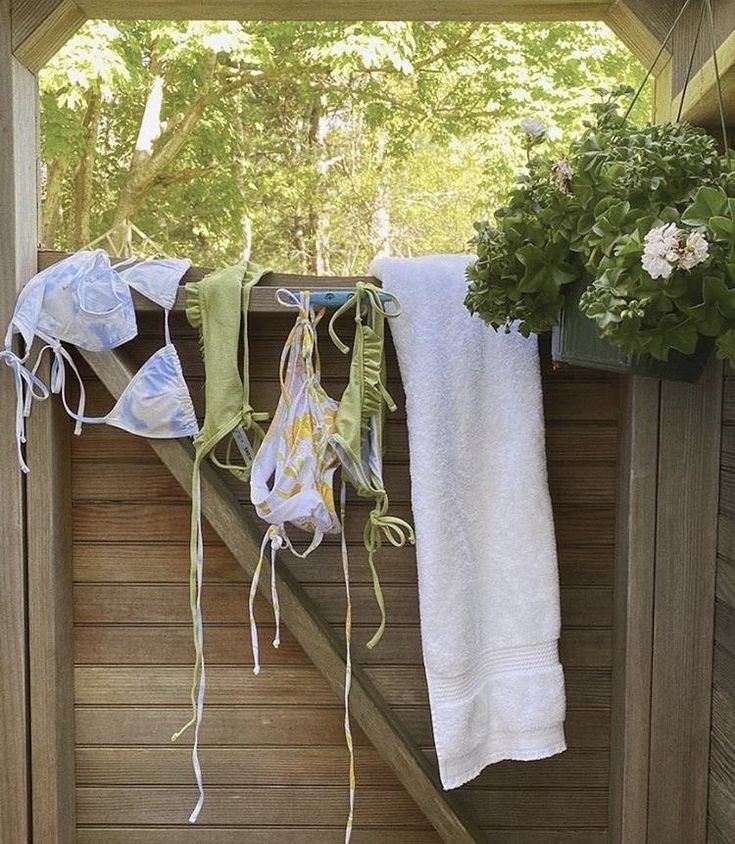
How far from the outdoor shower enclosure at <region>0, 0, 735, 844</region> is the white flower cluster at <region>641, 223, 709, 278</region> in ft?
1.53

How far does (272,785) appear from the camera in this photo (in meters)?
1.45

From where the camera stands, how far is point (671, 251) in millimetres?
789

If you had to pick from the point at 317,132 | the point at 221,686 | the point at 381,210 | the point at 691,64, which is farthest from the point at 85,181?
the point at 691,64

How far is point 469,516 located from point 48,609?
0.67 m

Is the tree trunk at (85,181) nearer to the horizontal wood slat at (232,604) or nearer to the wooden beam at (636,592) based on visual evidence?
the horizontal wood slat at (232,604)

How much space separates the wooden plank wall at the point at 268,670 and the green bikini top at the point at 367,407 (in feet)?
0.40

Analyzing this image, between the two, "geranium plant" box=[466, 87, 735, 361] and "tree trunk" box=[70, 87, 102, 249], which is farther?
"tree trunk" box=[70, 87, 102, 249]

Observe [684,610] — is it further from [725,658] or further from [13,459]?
[13,459]

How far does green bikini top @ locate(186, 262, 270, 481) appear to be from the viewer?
1263 millimetres

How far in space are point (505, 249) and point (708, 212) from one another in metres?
0.28

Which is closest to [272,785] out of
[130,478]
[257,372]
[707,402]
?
[130,478]

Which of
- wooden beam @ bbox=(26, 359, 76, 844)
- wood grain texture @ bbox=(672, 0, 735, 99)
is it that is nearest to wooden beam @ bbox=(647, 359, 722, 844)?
wood grain texture @ bbox=(672, 0, 735, 99)

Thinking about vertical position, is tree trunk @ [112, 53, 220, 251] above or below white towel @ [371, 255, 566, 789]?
above

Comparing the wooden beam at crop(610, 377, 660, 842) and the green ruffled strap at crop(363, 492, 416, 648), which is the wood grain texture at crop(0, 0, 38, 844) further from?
the wooden beam at crop(610, 377, 660, 842)
